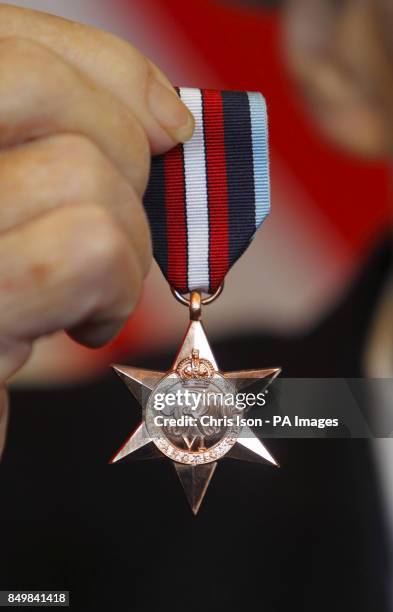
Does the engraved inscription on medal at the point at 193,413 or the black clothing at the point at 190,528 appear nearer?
the engraved inscription on medal at the point at 193,413

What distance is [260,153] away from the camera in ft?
2.28

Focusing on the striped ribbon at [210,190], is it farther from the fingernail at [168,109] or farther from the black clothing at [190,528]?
the black clothing at [190,528]

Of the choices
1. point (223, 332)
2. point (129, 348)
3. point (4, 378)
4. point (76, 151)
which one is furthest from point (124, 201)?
point (129, 348)

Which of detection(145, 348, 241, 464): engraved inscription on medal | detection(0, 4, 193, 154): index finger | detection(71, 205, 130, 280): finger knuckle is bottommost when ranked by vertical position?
detection(145, 348, 241, 464): engraved inscription on medal

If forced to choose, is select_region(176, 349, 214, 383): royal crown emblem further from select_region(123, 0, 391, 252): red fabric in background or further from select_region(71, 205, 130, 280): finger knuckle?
select_region(123, 0, 391, 252): red fabric in background

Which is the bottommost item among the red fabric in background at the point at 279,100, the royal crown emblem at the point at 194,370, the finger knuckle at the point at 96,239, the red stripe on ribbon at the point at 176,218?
the royal crown emblem at the point at 194,370

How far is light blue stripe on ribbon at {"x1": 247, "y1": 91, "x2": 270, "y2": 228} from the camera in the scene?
0.69 m

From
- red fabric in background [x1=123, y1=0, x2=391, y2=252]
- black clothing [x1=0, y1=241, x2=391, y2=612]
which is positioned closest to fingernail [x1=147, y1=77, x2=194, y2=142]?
black clothing [x1=0, y1=241, x2=391, y2=612]

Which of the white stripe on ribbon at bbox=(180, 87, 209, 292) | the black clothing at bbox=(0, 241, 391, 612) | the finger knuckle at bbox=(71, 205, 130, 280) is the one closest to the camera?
the finger knuckle at bbox=(71, 205, 130, 280)

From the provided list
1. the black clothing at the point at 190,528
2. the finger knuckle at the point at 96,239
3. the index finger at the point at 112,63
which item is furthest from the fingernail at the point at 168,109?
the black clothing at the point at 190,528

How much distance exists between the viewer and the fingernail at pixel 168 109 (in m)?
0.61

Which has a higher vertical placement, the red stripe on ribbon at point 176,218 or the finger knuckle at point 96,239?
the red stripe on ribbon at point 176,218

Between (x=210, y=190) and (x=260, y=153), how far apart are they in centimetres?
5

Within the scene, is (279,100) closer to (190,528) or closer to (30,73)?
(190,528)
